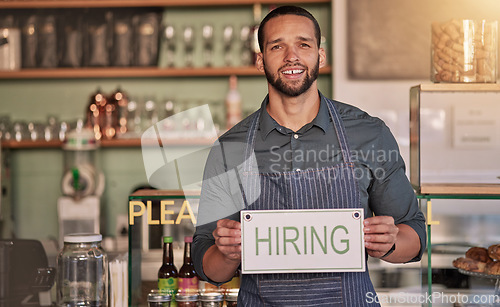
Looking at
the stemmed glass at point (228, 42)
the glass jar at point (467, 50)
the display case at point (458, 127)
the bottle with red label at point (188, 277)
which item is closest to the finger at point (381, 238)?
the bottle with red label at point (188, 277)

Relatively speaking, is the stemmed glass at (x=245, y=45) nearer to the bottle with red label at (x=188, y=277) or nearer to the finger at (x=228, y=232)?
the bottle with red label at (x=188, y=277)

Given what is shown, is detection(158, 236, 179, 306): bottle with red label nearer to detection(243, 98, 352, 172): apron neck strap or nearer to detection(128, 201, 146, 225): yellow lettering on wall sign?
detection(128, 201, 146, 225): yellow lettering on wall sign

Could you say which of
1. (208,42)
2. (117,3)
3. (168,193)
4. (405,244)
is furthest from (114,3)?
(405,244)

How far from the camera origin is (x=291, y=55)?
145cm

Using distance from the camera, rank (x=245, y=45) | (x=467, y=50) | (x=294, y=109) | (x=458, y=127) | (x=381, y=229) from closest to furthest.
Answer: (x=381, y=229) → (x=294, y=109) → (x=467, y=50) → (x=458, y=127) → (x=245, y=45)

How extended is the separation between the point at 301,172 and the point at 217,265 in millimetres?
279

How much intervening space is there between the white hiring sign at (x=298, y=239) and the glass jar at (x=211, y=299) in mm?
308

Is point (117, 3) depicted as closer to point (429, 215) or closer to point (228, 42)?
point (228, 42)

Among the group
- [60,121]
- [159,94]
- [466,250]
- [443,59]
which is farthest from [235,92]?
[466,250]

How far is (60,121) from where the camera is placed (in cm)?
362

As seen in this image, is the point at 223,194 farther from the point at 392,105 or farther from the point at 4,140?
the point at 4,140

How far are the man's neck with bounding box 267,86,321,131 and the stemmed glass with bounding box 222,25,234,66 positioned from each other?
205cm

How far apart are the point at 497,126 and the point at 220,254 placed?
2.23m

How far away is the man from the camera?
1.43 meters
